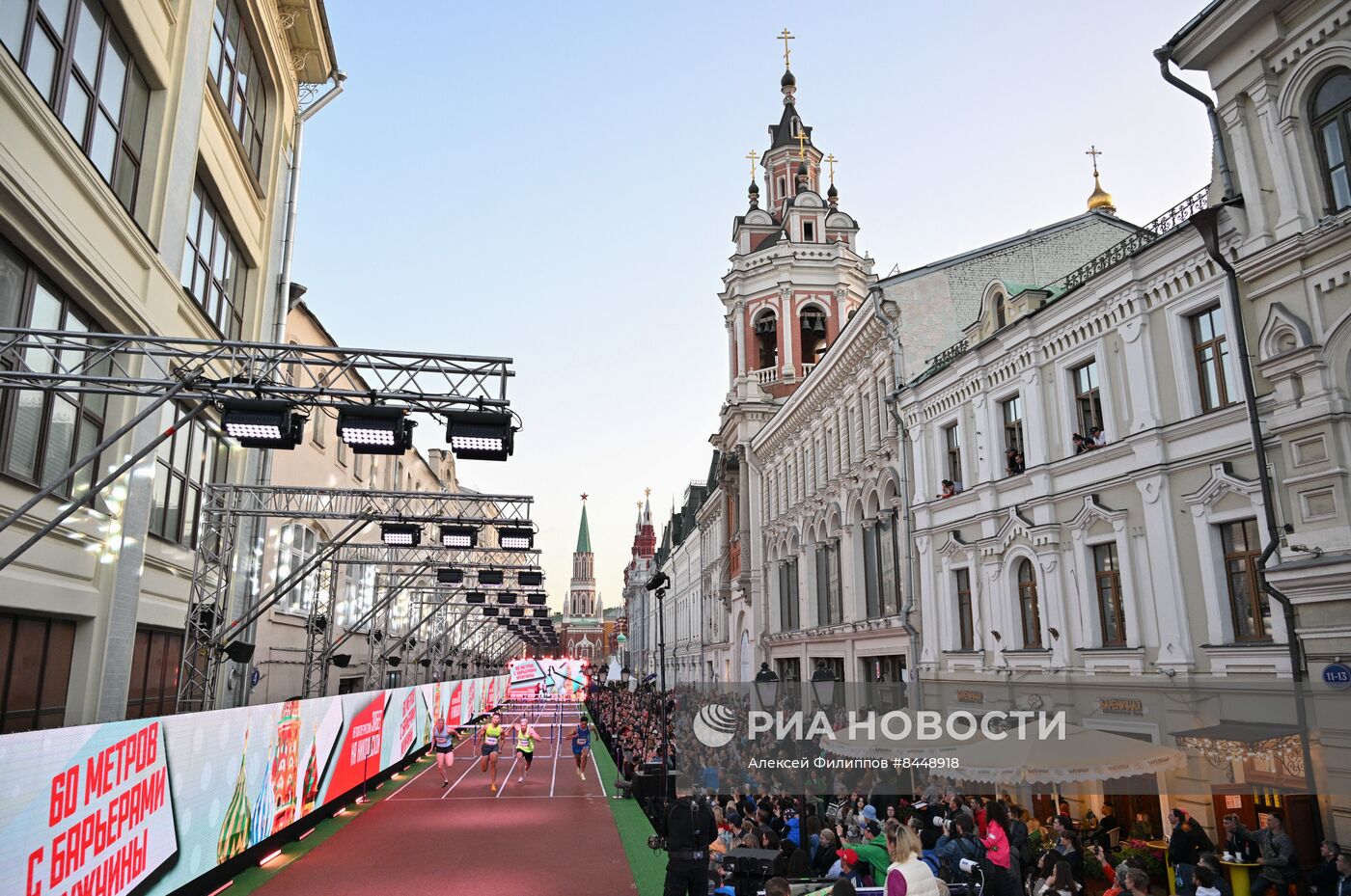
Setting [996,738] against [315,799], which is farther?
[315,799]

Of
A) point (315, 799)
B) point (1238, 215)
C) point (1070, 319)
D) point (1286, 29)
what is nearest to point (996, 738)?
point (1070, 319)

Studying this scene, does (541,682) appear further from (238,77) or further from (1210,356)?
(1210,356)

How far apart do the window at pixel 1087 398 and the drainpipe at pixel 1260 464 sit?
11.5 ft

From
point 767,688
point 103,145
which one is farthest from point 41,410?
point 767,688

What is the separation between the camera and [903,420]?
78.0 feet

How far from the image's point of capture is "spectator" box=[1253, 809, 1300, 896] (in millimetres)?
10336

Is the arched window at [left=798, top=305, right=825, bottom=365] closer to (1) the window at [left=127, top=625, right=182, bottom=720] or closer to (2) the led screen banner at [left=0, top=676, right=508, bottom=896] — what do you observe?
(2) the led screen banner at [left=0, top=676, right=508, bottom=896]

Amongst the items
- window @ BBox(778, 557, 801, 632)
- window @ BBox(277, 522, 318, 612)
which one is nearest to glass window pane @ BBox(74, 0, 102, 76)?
window @ BBox(277, 522, 318, 612)

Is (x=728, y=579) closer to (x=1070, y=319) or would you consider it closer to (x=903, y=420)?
(x=903, y=420)

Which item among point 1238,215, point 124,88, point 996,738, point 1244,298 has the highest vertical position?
point 124,88

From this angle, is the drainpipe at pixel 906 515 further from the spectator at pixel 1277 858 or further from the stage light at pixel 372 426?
the stage light at pixel 372 426

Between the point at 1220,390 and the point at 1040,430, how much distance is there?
4.18m

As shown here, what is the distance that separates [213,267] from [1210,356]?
1807 cm

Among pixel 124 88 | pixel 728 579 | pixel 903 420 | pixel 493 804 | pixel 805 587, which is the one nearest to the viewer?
pixel 124 88
